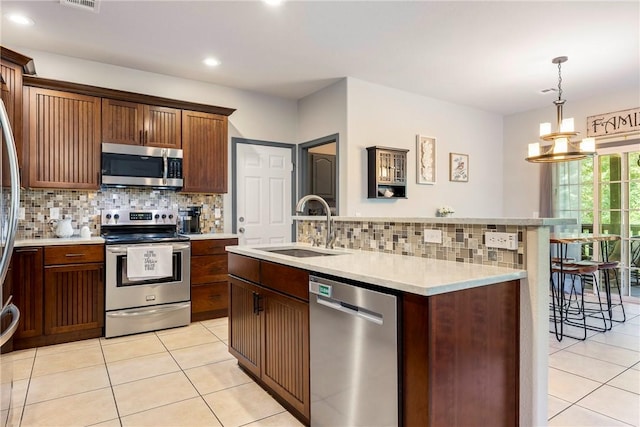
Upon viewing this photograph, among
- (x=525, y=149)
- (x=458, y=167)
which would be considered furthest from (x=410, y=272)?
Result: (x=525, y=149)

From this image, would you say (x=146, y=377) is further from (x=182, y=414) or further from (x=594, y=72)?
(x=594, y=72)

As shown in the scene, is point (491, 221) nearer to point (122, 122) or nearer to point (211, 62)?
point (211, 62)

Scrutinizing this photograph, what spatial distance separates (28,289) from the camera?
10.1 ft

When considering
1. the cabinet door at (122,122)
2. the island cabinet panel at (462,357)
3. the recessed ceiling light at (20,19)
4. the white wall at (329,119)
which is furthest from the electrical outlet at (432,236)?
the recessed ceiling light at (20,19)

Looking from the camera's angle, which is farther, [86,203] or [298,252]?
[86,203]

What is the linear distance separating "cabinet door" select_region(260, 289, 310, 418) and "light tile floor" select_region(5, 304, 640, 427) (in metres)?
0.16

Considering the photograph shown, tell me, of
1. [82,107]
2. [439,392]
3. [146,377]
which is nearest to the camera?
[439,392]

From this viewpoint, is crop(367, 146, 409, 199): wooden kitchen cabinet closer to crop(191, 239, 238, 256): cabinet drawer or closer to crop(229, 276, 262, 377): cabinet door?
crop(191, 239, 238, 256): cabinet drawer

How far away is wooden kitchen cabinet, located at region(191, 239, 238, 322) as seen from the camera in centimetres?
384

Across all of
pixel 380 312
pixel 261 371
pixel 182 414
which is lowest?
pixel 182 414

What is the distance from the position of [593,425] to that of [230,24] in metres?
3.74

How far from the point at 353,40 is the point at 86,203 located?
315 cm

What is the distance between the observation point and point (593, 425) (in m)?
1.97

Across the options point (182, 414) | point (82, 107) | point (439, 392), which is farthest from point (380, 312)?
point (82, 107)
